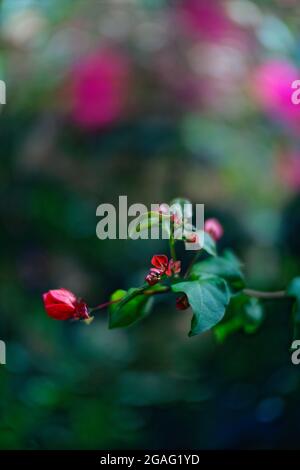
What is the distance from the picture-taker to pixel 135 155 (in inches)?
60.4

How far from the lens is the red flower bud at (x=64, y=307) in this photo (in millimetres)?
451

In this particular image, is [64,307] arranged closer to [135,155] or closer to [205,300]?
[205,300]

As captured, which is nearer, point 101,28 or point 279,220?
point 279,220

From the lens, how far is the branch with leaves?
422mm

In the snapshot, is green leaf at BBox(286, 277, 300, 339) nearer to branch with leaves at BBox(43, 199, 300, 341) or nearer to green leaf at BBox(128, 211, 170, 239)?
branch with leaves at BBox(43, 199, 300, 341)

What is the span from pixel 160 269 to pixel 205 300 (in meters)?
0.04

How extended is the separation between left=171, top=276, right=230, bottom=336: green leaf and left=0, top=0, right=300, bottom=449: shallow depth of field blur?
81 centimetres

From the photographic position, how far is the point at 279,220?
1333 millimetres

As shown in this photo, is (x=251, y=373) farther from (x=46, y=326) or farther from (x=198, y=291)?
(x=198, y=291)

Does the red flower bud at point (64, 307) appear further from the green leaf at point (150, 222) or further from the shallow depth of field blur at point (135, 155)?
the shallow depth of field blur at point (135, 155)

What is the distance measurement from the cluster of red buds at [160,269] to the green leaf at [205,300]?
0.05 ft

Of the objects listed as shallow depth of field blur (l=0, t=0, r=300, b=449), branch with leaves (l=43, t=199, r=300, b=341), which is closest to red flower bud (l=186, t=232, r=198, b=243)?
branch with leaves (l=43, t=199, r=300, b=341)
